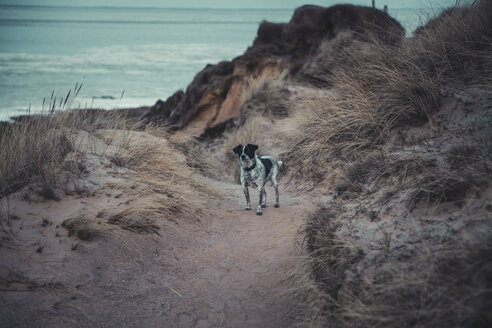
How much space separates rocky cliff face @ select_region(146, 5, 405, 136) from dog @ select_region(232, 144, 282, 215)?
7.58 metres

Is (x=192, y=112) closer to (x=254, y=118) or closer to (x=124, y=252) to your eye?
(x=254, y=118)

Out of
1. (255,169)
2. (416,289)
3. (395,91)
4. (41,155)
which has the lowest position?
(416,289)

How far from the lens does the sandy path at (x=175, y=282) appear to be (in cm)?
318

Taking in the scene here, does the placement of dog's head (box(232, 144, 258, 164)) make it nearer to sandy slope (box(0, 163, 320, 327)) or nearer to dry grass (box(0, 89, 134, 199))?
sandy slope (box(0, 163, 320, 327))

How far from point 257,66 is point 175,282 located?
39.7ft

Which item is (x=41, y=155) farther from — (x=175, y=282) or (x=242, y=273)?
(x=242, y=273)

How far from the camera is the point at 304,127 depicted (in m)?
7.38

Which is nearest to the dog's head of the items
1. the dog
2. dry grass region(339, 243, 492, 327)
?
the dog

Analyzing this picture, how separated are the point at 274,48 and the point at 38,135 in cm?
1199

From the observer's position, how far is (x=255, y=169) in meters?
5.44

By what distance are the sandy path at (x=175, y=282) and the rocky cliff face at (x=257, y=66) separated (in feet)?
29.2

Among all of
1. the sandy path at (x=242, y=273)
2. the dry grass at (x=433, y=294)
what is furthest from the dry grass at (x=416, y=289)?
the sandy path at (x=242, y=273)

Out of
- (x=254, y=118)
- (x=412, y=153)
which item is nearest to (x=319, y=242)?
(x=412, y=153)

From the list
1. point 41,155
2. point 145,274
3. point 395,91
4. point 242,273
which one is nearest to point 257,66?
point 395,91
